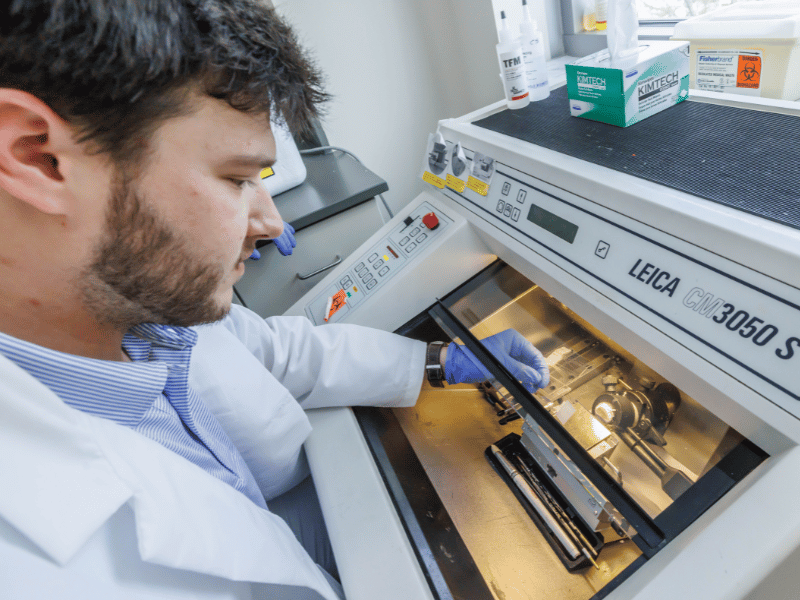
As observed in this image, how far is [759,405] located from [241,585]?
73 cm

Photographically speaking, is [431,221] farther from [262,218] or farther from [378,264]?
[262,218]

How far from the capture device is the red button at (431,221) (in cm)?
109

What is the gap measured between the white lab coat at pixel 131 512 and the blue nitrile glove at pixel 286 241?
486 mm

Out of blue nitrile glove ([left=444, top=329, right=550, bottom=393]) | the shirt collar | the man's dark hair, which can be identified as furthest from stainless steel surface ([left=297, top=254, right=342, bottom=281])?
the man's dark hair

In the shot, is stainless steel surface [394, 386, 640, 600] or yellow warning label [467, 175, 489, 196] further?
yellow warning label [467, 175, 489, 196]

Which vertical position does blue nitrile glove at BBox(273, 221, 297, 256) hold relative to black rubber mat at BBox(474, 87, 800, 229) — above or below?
below

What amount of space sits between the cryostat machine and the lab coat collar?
0.18 meters

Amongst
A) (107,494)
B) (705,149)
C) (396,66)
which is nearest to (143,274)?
(107,494)

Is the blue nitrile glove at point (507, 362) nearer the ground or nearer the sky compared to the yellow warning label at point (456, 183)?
nearer the ground

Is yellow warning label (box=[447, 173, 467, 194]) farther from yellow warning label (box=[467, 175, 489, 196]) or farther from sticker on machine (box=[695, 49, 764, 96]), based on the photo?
sticker on machine (box=[695, 49, 764, 96])

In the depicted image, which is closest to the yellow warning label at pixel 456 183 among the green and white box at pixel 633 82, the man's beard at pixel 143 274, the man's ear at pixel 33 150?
the green and white box at pixel 633 82

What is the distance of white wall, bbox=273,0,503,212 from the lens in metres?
1.69

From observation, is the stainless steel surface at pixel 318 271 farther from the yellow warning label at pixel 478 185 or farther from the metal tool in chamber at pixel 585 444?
the metal tool in chamber at pixel 585 444

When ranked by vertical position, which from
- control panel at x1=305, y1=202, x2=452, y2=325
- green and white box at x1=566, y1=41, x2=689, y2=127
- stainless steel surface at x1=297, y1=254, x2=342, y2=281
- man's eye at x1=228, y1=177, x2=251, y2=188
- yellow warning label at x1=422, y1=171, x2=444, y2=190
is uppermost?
man's eye at x1=228, y1=177, x2=251, y2=188
